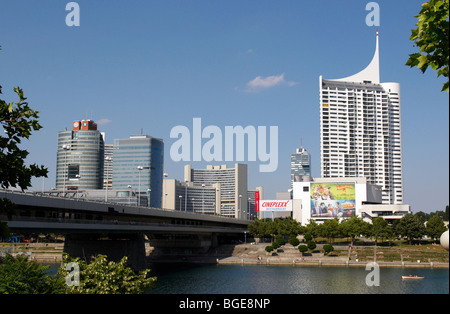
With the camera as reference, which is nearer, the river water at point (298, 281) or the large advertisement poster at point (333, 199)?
the river water at point (298, 281)

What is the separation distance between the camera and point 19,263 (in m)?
28.7

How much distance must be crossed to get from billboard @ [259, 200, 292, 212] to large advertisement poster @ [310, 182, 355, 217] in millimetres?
8357

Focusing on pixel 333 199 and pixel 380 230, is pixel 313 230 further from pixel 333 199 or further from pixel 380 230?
pixel 333 199

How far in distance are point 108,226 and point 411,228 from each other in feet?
251

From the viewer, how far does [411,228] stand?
11331cm

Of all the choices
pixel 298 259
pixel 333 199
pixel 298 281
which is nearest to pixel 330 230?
pixel 298 259

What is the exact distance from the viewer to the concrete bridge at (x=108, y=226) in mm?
52812

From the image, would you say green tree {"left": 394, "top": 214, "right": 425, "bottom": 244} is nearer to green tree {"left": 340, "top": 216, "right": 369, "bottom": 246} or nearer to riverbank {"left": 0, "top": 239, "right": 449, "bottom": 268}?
riverbank {"left": 0, "top": 239, "right": 449, "bottom": 268}

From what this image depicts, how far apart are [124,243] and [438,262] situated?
5973 cm

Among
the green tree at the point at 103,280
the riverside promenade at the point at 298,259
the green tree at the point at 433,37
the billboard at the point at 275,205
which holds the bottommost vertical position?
→ the riverside promenade at the point at 298,259

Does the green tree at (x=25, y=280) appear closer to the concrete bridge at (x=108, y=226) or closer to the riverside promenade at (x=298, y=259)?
the concrete bridge at (x=108, y=226)

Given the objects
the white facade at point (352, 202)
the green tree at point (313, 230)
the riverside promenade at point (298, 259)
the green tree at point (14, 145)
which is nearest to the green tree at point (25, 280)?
the green tree at point (14, 145)

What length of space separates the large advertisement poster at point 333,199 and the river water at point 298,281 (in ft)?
176
